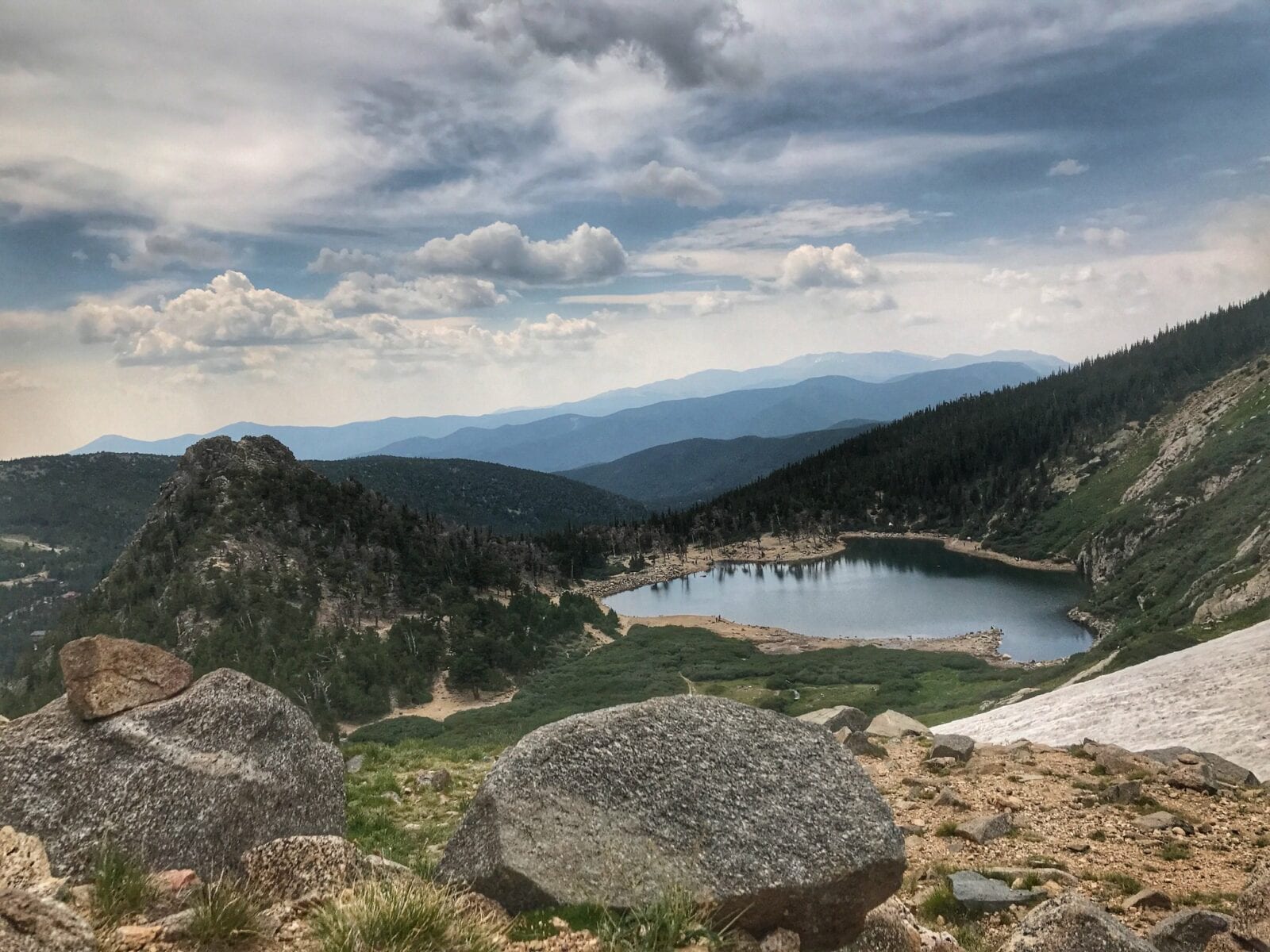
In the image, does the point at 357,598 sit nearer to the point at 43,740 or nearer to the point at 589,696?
the point at 589,696

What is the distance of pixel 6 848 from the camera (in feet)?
20.6

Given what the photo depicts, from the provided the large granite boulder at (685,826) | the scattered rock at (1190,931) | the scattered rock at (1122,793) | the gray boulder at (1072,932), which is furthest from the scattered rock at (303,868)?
the scattered rock at (1122,793)

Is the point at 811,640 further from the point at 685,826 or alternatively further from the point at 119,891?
the point at 119,891

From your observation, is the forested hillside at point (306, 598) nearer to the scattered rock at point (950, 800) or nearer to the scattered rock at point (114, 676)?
the scattered rock at point (114, 676)

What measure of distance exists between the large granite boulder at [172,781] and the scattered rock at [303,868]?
6.66ft

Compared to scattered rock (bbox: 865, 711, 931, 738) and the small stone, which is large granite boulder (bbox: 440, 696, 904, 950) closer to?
the small stone

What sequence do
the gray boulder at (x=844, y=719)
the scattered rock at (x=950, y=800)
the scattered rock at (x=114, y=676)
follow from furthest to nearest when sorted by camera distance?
the gray boulder at (x=844, y=719) → the scattered rock at (x=950, y=800) → the scattered rock at (x=114, y=676)

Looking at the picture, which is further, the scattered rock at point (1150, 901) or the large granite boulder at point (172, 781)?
the scattered rock at point (1150, 901)

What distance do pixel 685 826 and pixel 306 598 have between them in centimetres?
7547

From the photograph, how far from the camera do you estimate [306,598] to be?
2884 inches

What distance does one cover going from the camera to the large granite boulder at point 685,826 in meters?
6.48

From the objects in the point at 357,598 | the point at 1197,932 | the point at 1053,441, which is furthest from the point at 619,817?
the point at 1053,441

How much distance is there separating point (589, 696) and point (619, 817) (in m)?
51.6

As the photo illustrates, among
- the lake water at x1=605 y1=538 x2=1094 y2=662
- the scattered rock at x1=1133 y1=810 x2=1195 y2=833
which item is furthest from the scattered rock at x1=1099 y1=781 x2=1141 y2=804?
the lake water at x1=605 y1=538 x2=1094 y2=662
